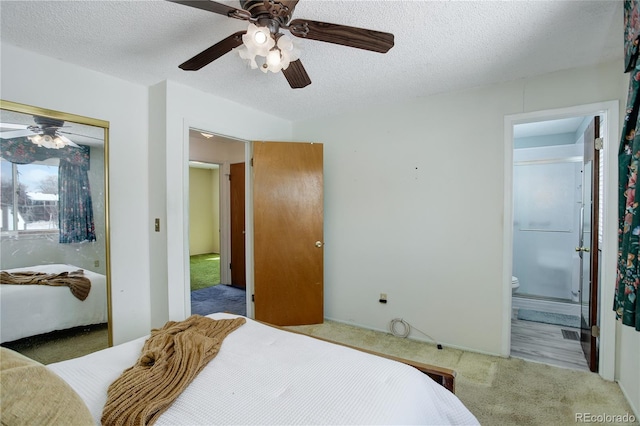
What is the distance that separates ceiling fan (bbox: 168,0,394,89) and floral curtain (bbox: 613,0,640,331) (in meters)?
1.10

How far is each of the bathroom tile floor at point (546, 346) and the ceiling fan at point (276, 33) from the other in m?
2.78

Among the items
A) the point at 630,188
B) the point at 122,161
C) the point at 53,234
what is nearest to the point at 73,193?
the point at 53,234

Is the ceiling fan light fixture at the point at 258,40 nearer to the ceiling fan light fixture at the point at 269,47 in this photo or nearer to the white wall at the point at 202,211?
the ceiling fan light fixture at the point at 269,47

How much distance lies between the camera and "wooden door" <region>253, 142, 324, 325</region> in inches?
125

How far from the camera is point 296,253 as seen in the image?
3.26 meters

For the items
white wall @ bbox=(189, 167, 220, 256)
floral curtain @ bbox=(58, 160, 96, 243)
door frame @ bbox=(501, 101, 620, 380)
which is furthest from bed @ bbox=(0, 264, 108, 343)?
white wall @ bbox=(189, 167, 220, 256)

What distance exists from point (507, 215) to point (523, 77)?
1126 mm

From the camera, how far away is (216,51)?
1.58 metres

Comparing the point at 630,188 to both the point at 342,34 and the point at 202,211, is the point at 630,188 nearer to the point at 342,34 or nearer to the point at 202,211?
the point at 342,34

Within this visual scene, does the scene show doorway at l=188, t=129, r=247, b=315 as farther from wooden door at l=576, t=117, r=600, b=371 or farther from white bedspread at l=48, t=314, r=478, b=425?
wooden door at l=576, t=117, r=600, b=371

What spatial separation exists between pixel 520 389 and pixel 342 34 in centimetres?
252

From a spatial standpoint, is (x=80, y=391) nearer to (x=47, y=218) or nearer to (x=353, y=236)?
(x=47, y=218)

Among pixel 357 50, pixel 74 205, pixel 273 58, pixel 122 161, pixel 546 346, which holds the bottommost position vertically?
pixel 546 346

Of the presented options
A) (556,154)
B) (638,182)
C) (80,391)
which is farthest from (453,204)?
(80,391)
